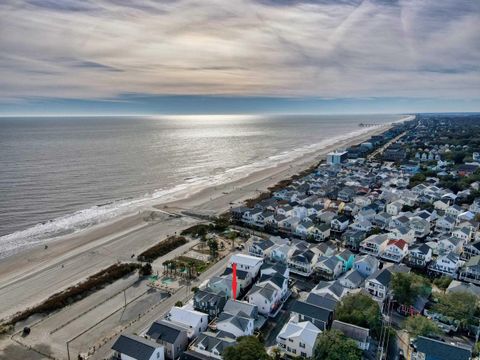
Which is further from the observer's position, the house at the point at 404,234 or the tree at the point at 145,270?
the house at the point at 404,234

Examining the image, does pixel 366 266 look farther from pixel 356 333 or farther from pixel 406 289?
pixel 356 333

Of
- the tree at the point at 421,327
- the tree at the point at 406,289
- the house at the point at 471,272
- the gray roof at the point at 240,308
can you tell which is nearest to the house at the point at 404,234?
the house at the point at 471,272

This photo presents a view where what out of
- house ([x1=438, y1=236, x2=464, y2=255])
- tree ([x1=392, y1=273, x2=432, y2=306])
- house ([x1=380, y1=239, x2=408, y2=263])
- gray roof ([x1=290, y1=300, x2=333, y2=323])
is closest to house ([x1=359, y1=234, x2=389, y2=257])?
house ([x1=380, y1=239, x2=408, y2=263])

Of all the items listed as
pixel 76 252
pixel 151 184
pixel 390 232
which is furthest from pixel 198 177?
pixel 390 232

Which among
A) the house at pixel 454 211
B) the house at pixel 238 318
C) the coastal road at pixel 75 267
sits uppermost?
the house at pixel 454 211

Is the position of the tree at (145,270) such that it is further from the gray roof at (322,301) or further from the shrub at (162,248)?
the gray roof at (322,301)

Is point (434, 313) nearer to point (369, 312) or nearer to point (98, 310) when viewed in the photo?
point (369, 312)
